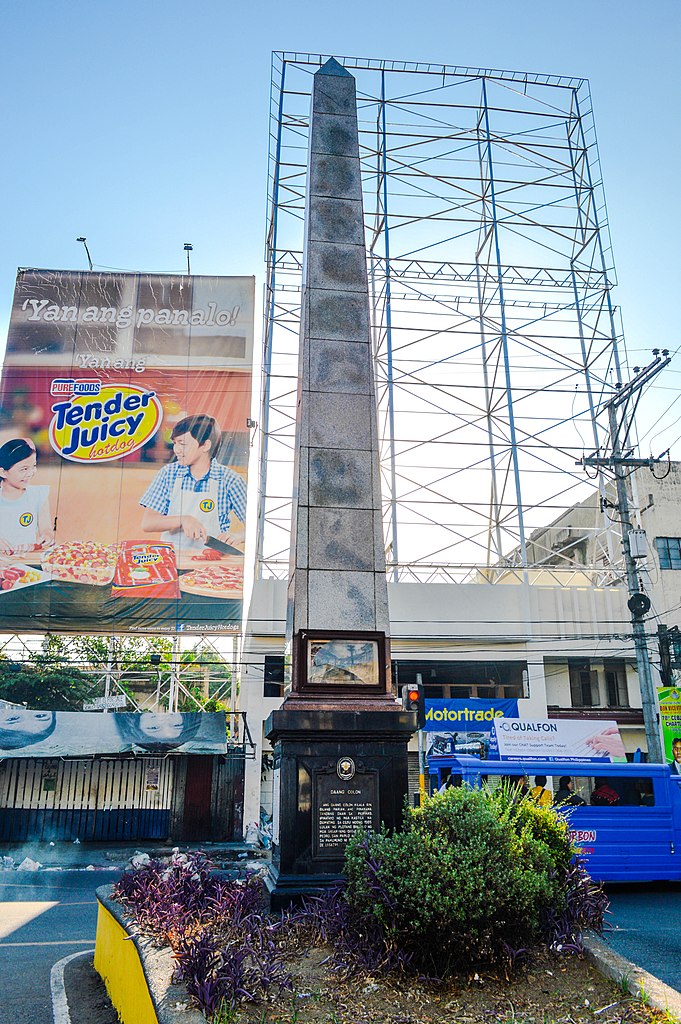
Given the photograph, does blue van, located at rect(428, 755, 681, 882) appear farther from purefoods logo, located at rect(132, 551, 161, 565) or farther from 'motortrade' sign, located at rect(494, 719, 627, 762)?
purefoods logo, located at rect(132, 551, 161, 565)

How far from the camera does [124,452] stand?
2400 cm

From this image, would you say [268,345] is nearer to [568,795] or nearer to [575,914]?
[568,795]

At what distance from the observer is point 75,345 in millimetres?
25016

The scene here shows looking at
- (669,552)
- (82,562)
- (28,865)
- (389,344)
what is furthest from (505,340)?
(28,865)

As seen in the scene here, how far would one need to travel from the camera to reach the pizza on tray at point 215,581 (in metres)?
23.1

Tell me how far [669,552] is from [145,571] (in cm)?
1642

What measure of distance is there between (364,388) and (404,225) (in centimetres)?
1963

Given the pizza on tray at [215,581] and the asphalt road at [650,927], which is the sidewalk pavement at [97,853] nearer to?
the pizza on tray at [215,581]

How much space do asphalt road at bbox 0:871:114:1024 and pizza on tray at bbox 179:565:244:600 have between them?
8.01 metres

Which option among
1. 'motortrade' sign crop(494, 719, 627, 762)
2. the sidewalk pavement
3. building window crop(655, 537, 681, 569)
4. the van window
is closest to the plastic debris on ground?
the sidewalk pavement

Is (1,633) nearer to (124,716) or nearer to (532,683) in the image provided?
(124,716)

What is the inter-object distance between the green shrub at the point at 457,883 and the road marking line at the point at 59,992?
2525mm

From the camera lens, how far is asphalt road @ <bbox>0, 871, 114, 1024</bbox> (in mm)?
6762

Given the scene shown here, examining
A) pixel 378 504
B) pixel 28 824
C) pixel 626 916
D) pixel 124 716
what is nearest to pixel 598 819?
pixel 626 916
